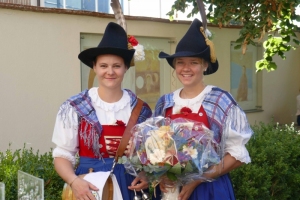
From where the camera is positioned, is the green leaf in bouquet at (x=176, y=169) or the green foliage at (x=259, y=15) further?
the green foliage at (x=259, y=15)

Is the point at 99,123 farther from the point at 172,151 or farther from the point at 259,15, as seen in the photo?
the point at 259,15

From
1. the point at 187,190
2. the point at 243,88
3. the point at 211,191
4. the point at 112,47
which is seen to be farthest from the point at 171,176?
the point at 243,88

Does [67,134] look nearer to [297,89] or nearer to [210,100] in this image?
[210,100]

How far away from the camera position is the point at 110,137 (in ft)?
9.21

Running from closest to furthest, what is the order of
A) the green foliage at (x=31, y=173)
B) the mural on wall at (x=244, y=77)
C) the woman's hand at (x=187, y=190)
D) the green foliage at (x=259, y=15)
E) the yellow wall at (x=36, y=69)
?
1. the woman's hand at (x=187, y=190)
2. the green foliage at (x=31, y=173)
3. the green foliage at (x=259, y=15)
4. the yellow wall at (x=36, y=69)
5. the mural on wall at (x=244, y=77)

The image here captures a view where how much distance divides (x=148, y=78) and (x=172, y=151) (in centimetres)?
545

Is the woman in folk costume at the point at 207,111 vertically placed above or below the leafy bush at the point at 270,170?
above

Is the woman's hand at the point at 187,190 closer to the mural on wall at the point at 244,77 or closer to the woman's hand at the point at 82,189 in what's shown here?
the woman's hand at the point at 82,189

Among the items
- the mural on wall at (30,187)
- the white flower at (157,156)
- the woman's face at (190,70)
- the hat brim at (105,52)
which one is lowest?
the mural on wall at (30,187)

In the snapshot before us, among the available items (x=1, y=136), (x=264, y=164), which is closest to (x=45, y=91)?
(x=1, y=136)

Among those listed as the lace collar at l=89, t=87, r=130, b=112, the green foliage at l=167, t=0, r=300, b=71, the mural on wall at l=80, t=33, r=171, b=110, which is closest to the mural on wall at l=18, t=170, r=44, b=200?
the lace collar at l=89, t=87, r=130, b=112

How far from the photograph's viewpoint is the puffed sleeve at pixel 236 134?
2.76 m

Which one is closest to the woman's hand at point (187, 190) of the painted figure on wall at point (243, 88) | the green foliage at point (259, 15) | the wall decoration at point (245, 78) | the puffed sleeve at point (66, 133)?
the puffed sleeve at point (66, 133)

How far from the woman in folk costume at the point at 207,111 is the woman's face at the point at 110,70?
31 cm
